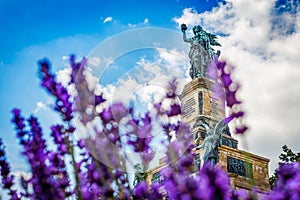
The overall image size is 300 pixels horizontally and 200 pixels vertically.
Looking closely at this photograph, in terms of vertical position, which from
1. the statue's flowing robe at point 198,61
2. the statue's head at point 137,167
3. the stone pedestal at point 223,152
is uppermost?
the statue's flowing robe at point 198,61

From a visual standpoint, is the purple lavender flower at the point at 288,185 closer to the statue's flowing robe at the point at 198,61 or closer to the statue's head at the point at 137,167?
the statue's head at the point at 137,167

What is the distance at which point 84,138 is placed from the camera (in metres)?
2.29

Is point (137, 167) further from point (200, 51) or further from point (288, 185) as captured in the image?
Answer: point (200, 51)

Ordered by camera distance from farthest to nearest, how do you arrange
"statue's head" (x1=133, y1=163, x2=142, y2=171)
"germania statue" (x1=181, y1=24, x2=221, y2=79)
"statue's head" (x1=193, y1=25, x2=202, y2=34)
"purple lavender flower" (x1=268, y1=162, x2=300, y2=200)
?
1. "statue's head" (x1=193, y1=25, x2=202, y2=34)
2. "germania statue" (x1=181, y1=24, x2=221, y2=79)
3. "statue's head" (x1=133, y1=163, x2=142, y2=171)
4. "purple lavender flower" (x1=268, y1=162, x2=300, y2=200)

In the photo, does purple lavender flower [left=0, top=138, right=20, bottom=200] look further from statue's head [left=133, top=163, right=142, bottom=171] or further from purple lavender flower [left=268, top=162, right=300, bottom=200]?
purple lavender flower [left=268, top=162, right=300, bottom=200]

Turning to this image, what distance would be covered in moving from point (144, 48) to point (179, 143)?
0.75 m

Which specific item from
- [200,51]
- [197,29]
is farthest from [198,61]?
[197,29]

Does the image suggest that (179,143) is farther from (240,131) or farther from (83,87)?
(83,87)

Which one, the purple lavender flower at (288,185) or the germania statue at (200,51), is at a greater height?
the germania statue at (200,51)

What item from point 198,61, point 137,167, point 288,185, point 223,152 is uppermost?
point 198,61

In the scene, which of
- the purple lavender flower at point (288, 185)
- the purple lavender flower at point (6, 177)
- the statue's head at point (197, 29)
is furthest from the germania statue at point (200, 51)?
the purple lavender flower at point (288, 185)

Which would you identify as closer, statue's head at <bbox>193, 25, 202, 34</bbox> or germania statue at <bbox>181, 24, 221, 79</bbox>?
germania statue at <bbox>181, 24, 221, 79</bbox>

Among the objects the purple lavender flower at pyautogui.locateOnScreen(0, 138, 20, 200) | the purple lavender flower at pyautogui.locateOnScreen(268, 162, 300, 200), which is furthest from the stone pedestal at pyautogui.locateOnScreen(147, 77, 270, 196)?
the purple lavender flower at pyautogui.locateOnScreen(268, 162, 300, 200)

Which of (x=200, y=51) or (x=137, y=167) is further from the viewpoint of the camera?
(x=200, y=51)
